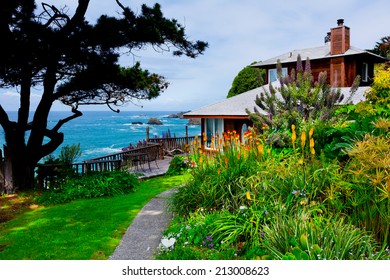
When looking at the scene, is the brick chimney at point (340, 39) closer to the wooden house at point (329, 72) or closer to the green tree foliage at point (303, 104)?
the wooden house at point (329, 72)

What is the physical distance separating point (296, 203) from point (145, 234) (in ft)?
7.83

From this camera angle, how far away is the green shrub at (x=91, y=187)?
9734 millimetres

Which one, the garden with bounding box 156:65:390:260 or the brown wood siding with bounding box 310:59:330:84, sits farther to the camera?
the brown wood siding with bounding box 310:59:330:84

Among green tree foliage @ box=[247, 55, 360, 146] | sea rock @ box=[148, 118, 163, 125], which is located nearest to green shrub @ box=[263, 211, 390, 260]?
green tree foliage @ box=[247, 55, 360, 146]

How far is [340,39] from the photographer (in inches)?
704

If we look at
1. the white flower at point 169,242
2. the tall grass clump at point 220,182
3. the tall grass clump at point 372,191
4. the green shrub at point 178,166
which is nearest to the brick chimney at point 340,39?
the green shrub at point 178,166

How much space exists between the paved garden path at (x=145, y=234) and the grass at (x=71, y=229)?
201 mm

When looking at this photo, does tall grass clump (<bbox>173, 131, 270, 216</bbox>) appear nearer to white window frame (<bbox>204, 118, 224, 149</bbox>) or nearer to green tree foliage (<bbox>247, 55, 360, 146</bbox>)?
green tree foliage (<bbox>247, 55, 360, 146</bbox>)

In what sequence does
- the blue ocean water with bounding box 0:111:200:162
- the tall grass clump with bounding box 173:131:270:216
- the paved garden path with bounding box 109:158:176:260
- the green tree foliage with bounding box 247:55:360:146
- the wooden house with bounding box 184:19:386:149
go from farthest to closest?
1. the blue ocean water with bounding box 0:111:200:162
2. the wooden house with bounding box 184:19:386:149
3. the green tree foliage with bounding box 247:55:360:146
4. the tall grass clump with bounding box 173:131:270:216
5. the paved garden path with bounding box 109:158:176:260

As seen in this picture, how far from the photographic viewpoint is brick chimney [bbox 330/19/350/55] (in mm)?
17719

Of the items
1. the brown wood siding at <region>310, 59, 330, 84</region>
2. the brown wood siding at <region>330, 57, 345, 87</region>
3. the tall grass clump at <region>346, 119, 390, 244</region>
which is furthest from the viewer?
the brown wood siding at <region>310, 59, 330, 84</region>

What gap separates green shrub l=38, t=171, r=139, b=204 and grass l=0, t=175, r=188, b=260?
15.9 inches

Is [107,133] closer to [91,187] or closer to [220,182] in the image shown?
[91,187]
